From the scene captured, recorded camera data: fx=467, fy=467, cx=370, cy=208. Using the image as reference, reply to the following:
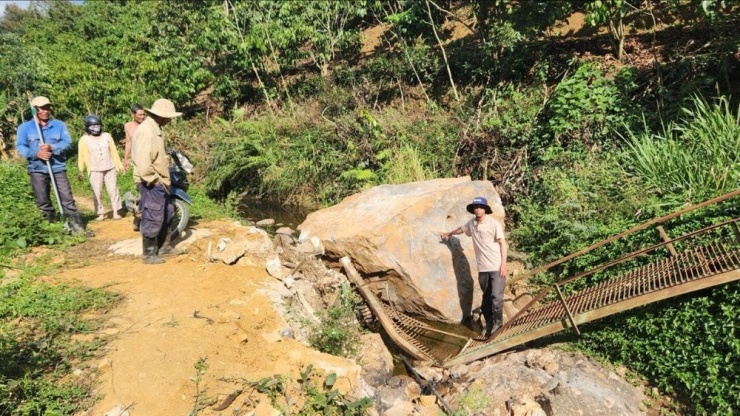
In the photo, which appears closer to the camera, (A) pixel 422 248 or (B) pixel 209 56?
(A) pixel 422 248

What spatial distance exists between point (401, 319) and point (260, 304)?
1.89 meters

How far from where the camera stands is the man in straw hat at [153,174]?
4.96m

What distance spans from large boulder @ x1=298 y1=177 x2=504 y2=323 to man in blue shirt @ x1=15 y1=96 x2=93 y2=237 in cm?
313

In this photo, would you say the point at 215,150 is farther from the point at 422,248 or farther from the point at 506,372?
the point at 506,372

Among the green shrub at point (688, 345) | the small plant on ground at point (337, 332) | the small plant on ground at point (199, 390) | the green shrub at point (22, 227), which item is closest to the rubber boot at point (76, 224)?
the green shrub at point (22, 227)

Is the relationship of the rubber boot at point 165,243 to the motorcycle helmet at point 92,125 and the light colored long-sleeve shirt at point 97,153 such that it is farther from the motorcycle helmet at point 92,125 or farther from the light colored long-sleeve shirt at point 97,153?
the motorcycle helmet at point 92,125

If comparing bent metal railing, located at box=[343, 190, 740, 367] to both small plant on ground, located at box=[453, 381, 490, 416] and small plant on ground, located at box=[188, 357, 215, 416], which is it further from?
small plant on ground, located at box=[188, 357, 215, 416]

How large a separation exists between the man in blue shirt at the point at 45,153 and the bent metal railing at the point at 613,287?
388cm

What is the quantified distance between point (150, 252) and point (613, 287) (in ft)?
17.0

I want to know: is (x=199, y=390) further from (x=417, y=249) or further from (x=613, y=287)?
(x=613, y=287)

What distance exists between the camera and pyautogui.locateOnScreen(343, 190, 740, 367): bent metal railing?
425cm

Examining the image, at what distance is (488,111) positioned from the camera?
9516 millimetres

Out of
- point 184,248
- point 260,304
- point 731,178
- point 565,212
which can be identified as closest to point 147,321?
point 260,304

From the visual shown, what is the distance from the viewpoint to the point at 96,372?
3.39 meters
